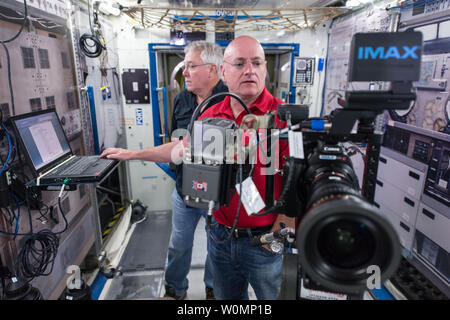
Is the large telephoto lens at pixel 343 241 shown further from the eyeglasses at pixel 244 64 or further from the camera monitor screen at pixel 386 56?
the eyeglasses at pixel 244 64

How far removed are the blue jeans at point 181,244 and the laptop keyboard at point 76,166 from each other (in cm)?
69

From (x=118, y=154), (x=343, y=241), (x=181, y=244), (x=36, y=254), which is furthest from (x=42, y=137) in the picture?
(x=343, y=241)

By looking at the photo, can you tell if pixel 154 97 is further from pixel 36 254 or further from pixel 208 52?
pixel 36 254

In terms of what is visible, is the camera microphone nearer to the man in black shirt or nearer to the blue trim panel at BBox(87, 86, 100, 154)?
the man in black shirt

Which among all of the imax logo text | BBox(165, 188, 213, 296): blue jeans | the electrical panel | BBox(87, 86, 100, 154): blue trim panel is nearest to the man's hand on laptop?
BBox(165, 188, 213, 296): blue jeans

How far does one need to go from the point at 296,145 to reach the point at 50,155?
5.11ft

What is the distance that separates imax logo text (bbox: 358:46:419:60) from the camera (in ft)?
2.22

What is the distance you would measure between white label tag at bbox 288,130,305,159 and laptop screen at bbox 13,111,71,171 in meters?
1.38

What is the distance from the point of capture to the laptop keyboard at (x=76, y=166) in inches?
64.5

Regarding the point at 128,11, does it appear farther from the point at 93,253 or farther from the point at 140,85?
the point at 93,253

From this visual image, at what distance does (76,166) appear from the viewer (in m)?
1.76

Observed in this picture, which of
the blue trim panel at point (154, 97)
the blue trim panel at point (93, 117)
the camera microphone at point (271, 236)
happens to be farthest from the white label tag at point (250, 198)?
the blue trim panel at point (154, 97)

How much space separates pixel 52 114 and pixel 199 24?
1.90 m

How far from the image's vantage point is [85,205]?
256 centimetres
